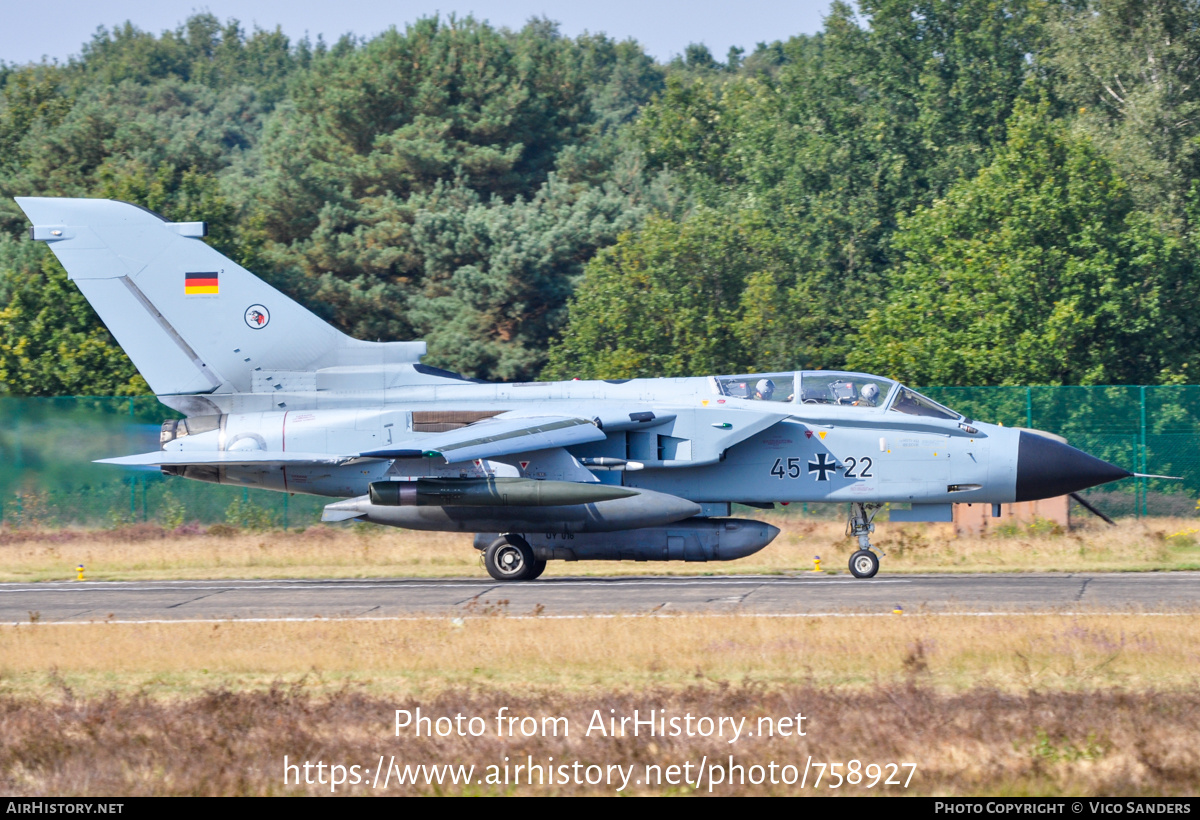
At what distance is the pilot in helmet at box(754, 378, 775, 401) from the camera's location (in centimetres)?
1827

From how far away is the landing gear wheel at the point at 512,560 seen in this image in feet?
60.8

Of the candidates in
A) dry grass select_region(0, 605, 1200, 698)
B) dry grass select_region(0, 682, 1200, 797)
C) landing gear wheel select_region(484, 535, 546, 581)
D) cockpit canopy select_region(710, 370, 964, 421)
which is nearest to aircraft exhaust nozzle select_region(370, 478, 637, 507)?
landing gear wheel select_region(484, 535, 546, 581)

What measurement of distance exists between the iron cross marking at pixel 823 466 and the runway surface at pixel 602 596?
150cm

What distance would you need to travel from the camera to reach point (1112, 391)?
2656cm

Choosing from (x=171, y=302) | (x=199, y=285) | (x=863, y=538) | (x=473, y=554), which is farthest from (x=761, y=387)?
(x=171, y=302)

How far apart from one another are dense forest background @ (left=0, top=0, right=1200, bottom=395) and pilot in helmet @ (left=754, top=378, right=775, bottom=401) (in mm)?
12935

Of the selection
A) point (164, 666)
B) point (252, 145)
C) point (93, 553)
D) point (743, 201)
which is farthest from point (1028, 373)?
point (252, 145)

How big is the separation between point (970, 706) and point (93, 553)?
18919 millimetres

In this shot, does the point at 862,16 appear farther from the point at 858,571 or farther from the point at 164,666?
the point at 164,666

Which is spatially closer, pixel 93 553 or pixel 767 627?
pixel 767 627

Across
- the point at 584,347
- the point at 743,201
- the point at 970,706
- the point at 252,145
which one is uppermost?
the point at 252,145

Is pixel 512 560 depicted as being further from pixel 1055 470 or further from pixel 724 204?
pixel 724 204

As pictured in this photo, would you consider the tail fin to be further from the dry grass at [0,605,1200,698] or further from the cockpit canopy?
the dry grass at [0,605,1200,698]

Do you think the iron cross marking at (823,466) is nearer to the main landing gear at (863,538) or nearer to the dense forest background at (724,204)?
the main landing gear at (863,538)
